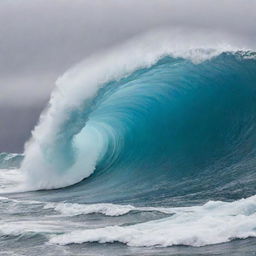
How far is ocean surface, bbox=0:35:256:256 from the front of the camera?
8.77 m

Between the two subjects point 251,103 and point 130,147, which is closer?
point 251,103

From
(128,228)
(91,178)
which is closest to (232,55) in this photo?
(91,178)

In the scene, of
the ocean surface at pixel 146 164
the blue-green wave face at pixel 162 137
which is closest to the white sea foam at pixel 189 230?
the ocean surface at pixel 146 164

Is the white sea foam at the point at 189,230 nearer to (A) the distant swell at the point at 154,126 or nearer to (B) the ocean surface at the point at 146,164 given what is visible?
(B) the ocean surface at the point at 146,164

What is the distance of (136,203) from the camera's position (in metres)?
12.9

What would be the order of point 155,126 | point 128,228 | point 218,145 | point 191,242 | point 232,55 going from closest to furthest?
1. point 191,242
2. point 128,228
3. point 218,145
4. point 232,55
5. point 155,126

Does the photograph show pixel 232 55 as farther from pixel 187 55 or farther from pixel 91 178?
pixel 91 178

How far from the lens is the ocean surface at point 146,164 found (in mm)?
8766

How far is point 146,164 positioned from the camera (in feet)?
58.9

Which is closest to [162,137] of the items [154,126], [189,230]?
[154,126]

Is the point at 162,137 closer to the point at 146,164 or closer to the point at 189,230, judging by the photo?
the point at 146,164

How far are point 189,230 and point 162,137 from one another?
1113 cm

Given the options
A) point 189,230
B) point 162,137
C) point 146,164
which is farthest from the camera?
point 162,137

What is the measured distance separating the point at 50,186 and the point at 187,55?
6.89 m
